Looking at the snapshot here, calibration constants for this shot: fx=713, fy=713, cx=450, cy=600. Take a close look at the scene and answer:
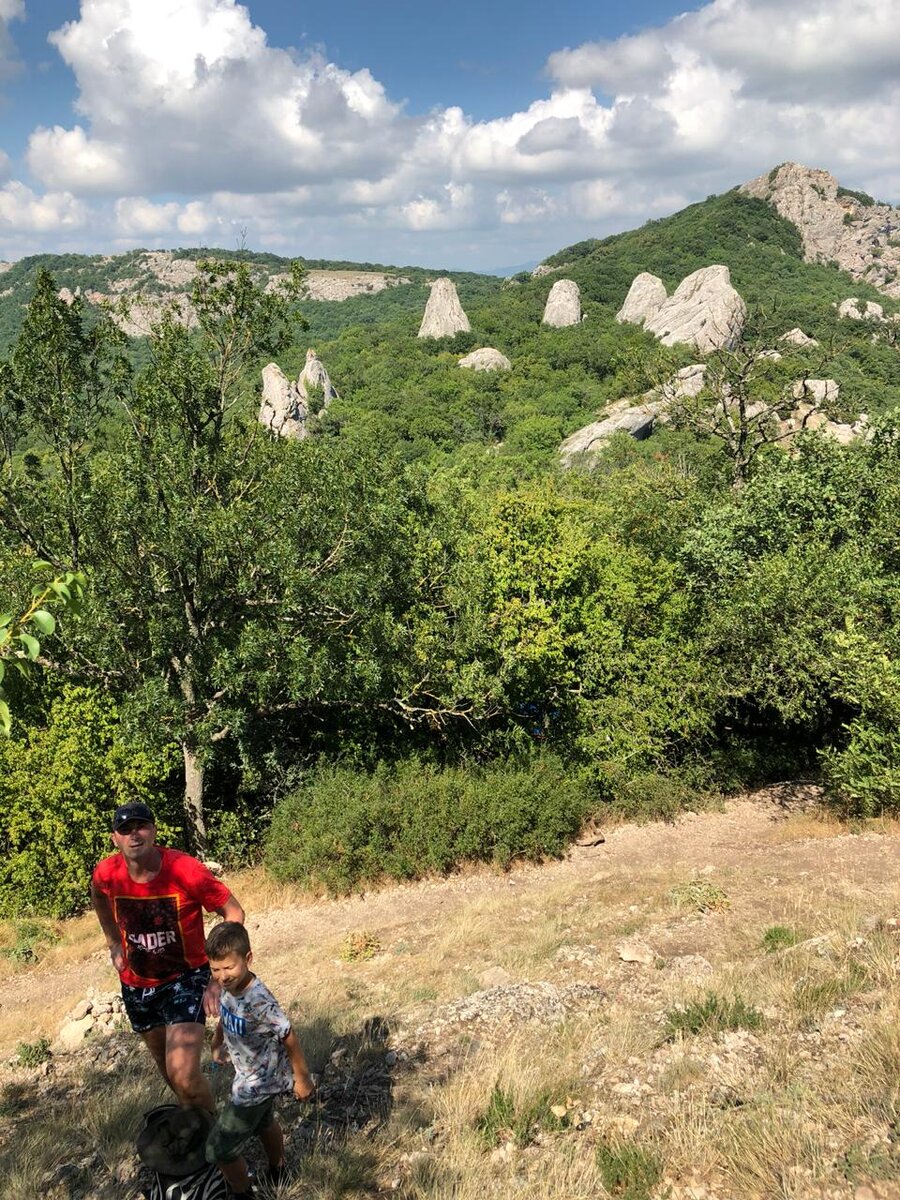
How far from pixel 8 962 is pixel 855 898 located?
1352 cm

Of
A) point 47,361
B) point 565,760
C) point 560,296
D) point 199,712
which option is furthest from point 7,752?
point 560,296

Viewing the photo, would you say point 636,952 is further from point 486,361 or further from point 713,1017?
point 486,361

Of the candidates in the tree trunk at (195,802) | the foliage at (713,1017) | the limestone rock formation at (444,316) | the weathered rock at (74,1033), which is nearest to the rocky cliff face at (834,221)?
A: the limestone rock formation at (444,316)

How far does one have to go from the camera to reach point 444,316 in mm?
104625

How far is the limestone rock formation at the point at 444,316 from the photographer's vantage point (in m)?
104

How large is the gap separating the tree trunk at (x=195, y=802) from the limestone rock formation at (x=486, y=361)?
7966 centimetres

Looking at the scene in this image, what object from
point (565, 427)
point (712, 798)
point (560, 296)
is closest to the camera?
point (712, 798)

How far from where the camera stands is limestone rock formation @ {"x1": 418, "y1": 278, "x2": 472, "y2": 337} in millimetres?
104125

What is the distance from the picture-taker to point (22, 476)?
42.8 feet

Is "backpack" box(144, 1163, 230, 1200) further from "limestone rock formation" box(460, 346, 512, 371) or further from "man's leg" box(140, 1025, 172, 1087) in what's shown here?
"limestone rock formation" box(460, 346, 512, 371)

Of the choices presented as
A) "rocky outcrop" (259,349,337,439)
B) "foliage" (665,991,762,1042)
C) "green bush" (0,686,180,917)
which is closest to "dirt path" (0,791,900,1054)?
"green bush" (0,686,180,917)

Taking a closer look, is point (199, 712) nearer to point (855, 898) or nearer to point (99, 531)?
point (99, 531)

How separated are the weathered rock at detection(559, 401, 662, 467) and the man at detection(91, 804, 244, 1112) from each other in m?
57.3

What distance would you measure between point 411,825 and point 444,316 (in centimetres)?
10155
